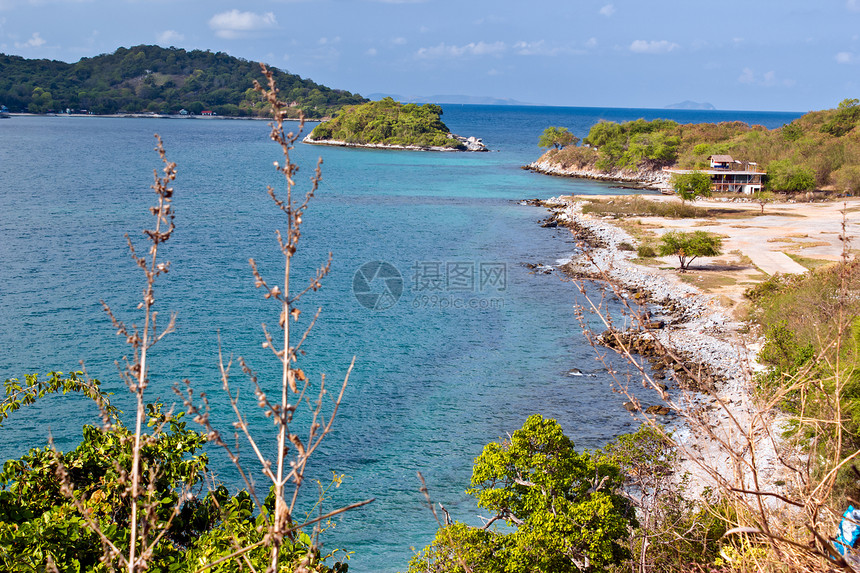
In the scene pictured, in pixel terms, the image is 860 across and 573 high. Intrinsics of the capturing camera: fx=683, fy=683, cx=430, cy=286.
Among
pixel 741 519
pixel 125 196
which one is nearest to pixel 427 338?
pixel 741 519

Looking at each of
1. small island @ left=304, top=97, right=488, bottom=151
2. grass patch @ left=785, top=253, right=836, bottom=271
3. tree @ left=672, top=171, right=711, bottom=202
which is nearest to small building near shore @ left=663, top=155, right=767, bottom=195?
tree @ left=672, top=171, right=711, bottom=202

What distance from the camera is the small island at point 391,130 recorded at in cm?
13112

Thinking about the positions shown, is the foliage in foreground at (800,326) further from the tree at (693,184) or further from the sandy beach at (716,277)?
the tree at (693,184)

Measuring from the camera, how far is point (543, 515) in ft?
36.7

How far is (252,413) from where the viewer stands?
874 inches

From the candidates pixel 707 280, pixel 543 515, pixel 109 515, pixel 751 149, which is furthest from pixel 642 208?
pixel 109 515

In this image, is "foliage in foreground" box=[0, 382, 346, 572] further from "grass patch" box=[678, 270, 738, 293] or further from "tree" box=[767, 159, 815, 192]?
"tree" box=[767, 159, 815, 192]

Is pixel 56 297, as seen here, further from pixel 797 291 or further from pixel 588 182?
pixel 588 182

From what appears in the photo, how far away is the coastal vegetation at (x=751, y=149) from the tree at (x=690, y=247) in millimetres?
33034

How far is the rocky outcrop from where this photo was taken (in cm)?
8444

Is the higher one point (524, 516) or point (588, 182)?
point (588, 182)

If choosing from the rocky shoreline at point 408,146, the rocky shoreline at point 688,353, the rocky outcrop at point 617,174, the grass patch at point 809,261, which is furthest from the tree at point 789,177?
the rocky shoreline at point 408,146

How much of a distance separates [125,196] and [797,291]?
55.8m

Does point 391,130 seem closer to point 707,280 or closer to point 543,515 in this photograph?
point 707,280
